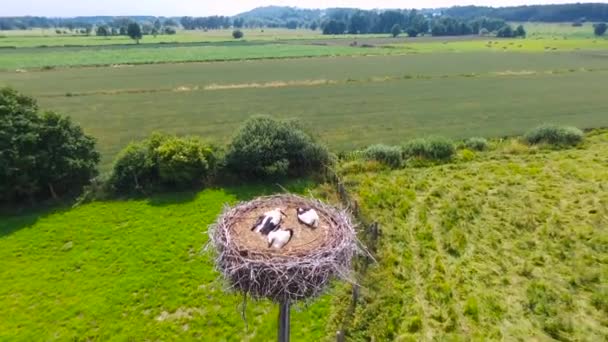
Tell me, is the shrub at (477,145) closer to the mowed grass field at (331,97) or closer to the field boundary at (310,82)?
the mowed grass field at (331,97)

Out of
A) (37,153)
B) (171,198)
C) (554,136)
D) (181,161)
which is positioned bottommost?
(171,198)

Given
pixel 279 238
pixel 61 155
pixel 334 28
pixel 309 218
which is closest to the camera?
pixel 279 238

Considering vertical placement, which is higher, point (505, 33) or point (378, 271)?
point (505, 33)

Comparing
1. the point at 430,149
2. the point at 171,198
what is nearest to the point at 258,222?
the point at 171,198

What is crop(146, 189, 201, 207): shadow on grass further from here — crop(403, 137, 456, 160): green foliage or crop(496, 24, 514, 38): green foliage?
crop(496, 24, 514, 38): green foliage

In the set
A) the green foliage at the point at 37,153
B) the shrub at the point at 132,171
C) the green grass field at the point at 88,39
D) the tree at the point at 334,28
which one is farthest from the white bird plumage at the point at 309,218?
the tree at the point at 334,28

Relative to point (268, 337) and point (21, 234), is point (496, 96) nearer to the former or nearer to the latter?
point (268, 337)

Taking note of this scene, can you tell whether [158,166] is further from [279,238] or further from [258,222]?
[279,238]
